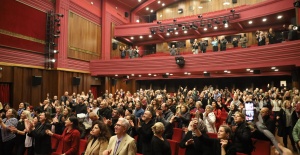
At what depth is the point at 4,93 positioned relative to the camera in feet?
32.9

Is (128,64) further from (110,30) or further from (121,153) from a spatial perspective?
(121,153)

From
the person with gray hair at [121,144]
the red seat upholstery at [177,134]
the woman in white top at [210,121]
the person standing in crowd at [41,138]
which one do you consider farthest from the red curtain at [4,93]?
the person with gray hair at [121,144]

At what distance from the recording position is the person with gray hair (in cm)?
273

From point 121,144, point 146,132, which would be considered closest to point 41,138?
point 146,132

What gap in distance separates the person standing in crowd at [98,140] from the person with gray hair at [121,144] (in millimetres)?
229

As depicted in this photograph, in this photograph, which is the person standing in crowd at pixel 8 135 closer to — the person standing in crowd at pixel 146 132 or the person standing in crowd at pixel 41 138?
the person standing in crowd at pixel 41 138

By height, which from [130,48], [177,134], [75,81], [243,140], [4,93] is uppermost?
[130,48]

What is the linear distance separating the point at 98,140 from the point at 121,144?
50 cm

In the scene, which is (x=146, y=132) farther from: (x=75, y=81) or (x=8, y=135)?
(x=75, y=81)

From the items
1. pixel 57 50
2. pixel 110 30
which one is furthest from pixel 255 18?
pixel 57 50

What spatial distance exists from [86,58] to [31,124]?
36.2ft

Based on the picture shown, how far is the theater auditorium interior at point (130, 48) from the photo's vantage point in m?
10.5

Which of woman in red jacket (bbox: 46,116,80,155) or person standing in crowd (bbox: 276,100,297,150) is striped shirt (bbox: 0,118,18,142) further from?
person standing in crowd (bbox: 276,100,297,150)

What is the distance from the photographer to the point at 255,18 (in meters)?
13.5
